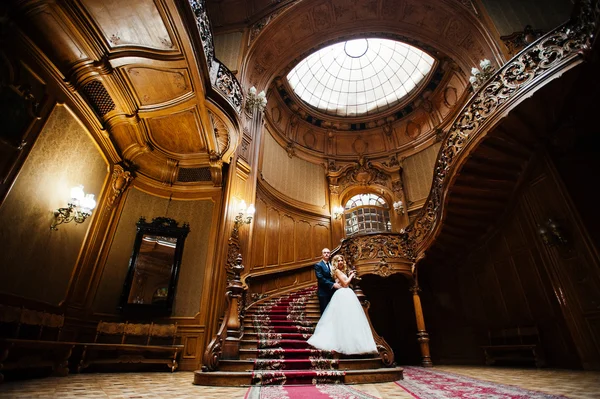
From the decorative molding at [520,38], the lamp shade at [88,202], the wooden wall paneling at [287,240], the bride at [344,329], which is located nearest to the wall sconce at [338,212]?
the wooden wall paneling at [287,240]

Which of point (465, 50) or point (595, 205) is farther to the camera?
point (465, 50)

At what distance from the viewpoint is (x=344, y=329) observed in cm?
370

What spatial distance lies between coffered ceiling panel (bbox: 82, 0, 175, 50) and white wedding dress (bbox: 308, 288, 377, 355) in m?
4.75

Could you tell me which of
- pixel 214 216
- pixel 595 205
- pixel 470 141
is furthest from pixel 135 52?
pixel 595 205

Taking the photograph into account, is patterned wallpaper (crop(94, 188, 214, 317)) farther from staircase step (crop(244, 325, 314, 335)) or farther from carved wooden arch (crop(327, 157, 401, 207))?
carved wooden arch (crop(327, 157, 401, 207))

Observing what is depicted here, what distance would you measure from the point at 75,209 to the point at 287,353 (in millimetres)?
4230

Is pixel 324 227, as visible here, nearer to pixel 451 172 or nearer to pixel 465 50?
pixel 451 172

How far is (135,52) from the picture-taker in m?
4.50

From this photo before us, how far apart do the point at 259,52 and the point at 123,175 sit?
242 inches

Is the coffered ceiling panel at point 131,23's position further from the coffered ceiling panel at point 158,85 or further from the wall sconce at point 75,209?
the wall sconce at point 75,209

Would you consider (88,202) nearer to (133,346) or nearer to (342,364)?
(133,346)

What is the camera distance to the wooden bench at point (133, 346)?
16.1 ft

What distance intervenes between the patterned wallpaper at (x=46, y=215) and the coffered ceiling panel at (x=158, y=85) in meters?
1.19

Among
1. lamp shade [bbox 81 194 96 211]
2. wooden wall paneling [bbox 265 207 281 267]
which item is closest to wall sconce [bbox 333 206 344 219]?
wooden wall paneling [bbox 265 207 281 267]
